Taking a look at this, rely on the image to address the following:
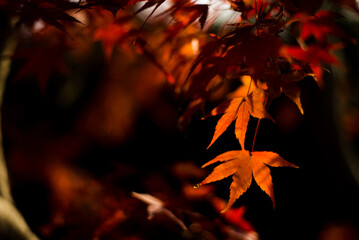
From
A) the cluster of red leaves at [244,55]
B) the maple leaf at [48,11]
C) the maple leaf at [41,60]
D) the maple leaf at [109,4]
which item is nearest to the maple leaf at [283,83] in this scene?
the cluster of red leaves at [244,55]

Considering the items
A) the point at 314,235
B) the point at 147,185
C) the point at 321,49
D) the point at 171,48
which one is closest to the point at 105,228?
the point at 147,185

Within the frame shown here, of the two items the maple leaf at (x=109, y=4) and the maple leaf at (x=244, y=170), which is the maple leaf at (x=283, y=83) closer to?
the maple leaf at (x=244, y=170)

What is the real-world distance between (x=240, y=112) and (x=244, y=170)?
0.45 ft

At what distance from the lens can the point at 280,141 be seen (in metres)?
2.06

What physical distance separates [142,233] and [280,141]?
Answer: 4.51ft

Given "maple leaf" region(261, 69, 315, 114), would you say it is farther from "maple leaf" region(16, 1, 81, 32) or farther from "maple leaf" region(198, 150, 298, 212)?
"maple leaf" region(16, 1, 81, 32)

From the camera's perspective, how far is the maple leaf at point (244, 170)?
67 cm

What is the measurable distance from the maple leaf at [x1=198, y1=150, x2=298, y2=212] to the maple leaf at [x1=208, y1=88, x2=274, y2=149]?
5 centimetres

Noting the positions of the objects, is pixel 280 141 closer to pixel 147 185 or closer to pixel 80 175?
pixel 147 185

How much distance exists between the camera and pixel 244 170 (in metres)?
0.71

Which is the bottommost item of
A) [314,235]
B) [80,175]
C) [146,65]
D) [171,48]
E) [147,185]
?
[314,235]

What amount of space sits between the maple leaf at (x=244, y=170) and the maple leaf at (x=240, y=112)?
5 centimetres

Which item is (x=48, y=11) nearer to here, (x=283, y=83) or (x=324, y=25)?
(x=283, y=83)

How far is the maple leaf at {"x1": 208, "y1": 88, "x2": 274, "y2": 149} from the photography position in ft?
2.22
